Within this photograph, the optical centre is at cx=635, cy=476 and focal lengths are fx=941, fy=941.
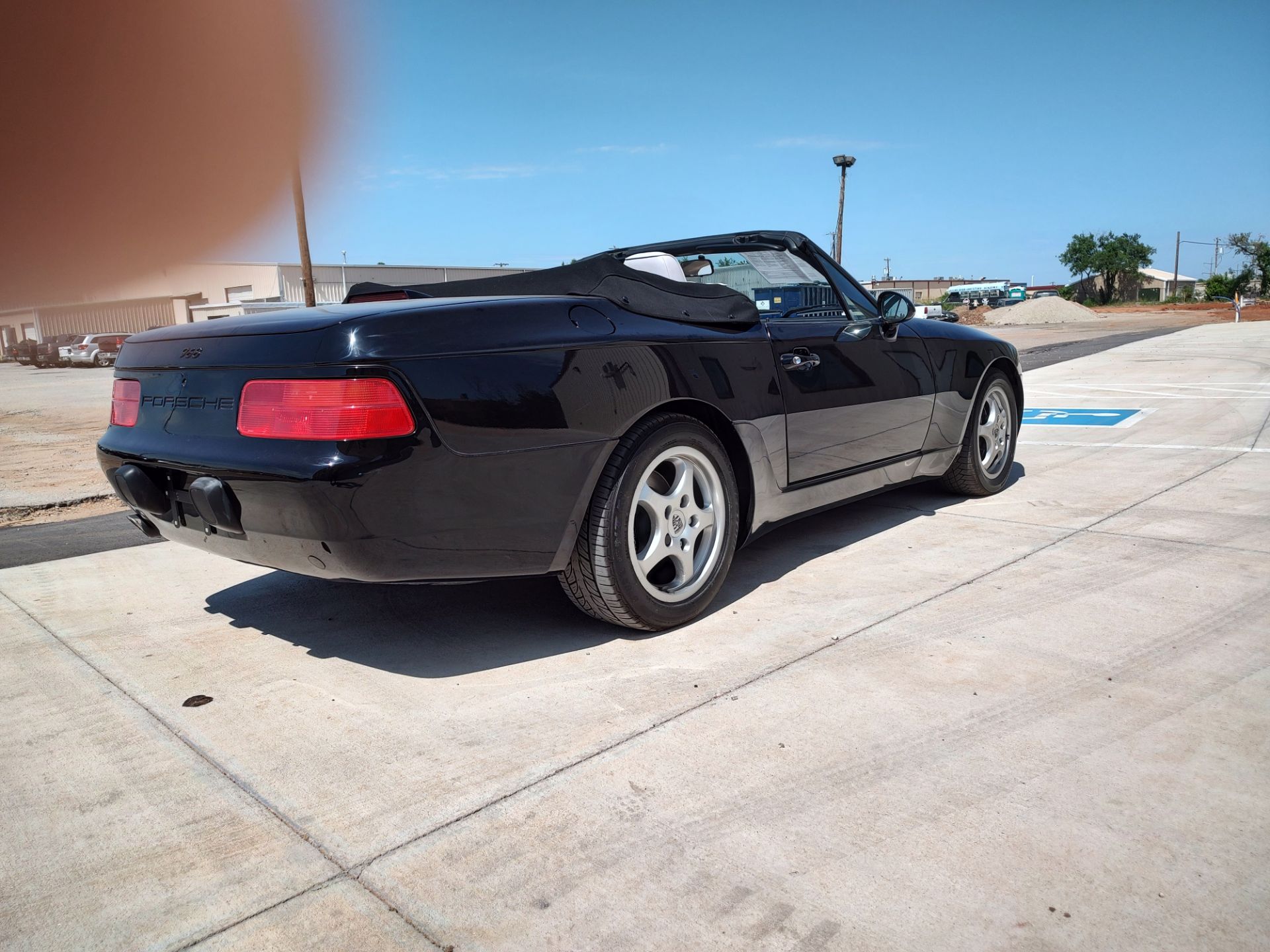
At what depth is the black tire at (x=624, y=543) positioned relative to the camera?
303 centimetres

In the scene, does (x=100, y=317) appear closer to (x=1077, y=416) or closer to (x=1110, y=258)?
(x=1077, y=416)

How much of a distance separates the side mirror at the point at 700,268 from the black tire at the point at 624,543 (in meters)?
1.29

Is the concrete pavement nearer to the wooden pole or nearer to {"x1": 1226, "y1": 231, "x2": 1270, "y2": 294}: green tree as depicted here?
the wooden pole

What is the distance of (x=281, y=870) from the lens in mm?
1949

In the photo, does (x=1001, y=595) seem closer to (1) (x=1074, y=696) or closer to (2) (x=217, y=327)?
(1) (x=1074, y=696)

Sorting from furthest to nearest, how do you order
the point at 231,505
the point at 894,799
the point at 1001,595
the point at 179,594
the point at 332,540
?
the point at 179,594
the point at 1001,595
the point at 231,505
the point at 332,540
the point at 894,799

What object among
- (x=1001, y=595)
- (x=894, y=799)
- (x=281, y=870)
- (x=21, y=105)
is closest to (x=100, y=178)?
(x=21, y=105)

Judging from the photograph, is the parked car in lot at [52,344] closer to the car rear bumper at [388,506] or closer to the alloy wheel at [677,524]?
the car rear bumper at [388,506]

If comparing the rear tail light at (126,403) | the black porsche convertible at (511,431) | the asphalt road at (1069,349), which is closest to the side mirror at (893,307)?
the black porsche convertible at (511,431)

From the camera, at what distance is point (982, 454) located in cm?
525

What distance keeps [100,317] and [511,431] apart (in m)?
1.77

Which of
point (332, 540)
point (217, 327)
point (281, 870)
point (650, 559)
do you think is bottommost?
point (281, 870)

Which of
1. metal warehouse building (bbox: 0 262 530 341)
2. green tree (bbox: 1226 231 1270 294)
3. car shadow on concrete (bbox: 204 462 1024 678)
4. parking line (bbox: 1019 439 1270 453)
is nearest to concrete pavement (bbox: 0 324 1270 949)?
car shadow on concrete (bbox: 204 462 1024 678)

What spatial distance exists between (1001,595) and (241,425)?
2705 mm
